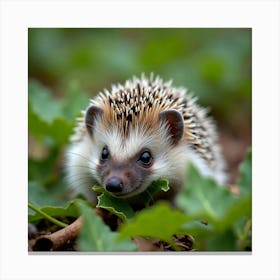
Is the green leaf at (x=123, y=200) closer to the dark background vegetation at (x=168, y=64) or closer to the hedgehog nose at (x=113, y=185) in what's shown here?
the hedgehog nose at (x=113, y=185)

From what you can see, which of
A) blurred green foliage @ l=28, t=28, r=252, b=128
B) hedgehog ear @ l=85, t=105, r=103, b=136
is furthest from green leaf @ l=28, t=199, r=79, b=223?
blurred green foliage @ l=28, t=28, r=252, b=128

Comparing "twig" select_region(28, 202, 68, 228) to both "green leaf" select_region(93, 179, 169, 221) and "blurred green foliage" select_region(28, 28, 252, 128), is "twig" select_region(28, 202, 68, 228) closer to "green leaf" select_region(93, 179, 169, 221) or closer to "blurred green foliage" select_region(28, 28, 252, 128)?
"green leaf" select_region(93, 179, 169, 221)

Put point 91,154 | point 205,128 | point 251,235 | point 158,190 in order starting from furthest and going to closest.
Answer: point 205,128 < point 91,154 < point 158,190 < point 251,235

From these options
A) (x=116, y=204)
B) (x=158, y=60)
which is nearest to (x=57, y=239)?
(x=116, y=204)

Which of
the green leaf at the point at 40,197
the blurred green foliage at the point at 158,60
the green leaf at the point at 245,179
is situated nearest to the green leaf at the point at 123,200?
the green leaf at the point at 245,179
